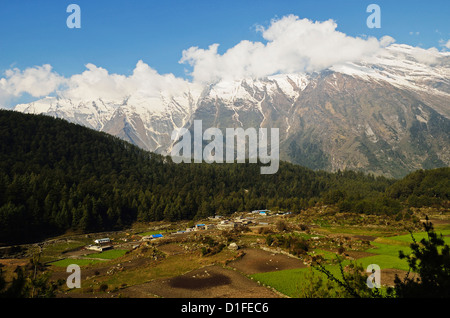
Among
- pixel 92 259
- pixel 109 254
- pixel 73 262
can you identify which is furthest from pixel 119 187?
pixel 73 262

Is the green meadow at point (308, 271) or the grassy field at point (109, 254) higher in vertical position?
the green meadow at point (308, 271)

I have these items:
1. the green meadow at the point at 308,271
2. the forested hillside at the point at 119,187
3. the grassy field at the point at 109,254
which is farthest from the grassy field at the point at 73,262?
the green meadow at the point at 308,271

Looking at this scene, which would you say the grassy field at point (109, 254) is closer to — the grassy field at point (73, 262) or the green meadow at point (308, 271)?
the grassy field at point (73, 262)

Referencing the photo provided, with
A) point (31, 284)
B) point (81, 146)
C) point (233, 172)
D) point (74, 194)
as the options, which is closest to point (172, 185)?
point (233, 172)

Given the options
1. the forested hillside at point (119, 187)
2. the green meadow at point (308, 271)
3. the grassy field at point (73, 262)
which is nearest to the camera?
the green meadow at point (308, 271)

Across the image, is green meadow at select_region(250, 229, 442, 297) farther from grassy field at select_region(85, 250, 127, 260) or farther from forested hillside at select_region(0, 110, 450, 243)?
forested hillside at select_region(0, 110, 450, 243)

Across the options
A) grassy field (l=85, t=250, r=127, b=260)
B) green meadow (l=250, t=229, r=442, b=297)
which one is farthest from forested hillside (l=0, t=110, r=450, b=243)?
green meadow (l=250, t=229, r=442, b=297)

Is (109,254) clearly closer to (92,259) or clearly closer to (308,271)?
(92,259)
